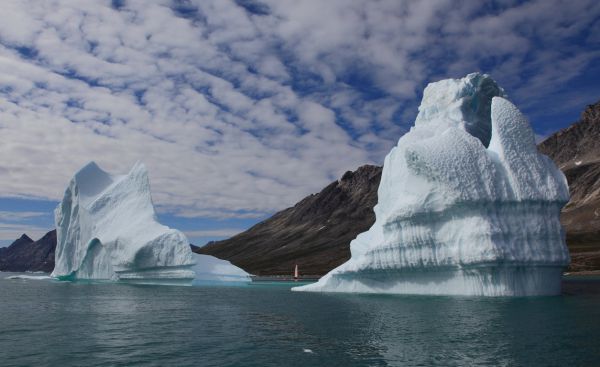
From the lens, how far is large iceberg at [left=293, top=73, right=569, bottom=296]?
33031 millimetres

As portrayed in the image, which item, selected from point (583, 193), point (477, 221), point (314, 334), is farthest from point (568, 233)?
point (314, 334)

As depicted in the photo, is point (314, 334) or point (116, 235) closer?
point (314, 334)

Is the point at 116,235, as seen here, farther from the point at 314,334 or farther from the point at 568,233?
the point at 568,233

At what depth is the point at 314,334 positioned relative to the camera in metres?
21.7

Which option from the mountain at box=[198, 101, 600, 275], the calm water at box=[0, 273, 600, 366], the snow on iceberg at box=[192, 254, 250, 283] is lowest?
the calm water at box=[0, 273, 600, 366]

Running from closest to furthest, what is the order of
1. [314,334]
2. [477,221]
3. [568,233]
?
1. [314,334]
2. [477,221]
3. [568,233]

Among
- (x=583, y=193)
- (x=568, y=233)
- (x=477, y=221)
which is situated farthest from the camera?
(x=583, y=193)

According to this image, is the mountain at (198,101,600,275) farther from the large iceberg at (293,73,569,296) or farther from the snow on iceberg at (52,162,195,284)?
the large iceberg at (293,73,569,296)

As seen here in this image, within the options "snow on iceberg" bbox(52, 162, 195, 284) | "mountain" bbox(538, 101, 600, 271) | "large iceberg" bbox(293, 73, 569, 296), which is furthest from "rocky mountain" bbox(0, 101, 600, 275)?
"large iceberg" bbox(293, 73, 569, 296)

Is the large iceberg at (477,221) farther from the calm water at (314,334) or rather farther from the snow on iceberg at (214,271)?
the snow on iceberg at (214,271)

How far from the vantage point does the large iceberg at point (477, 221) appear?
33.0m

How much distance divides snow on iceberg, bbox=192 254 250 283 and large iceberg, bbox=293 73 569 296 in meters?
27.6

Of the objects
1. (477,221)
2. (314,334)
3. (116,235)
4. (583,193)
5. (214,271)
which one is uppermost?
(583,193)

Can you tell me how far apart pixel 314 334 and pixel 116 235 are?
144 ft
